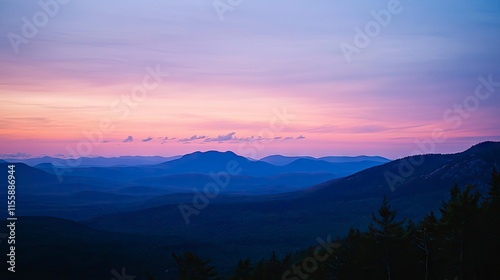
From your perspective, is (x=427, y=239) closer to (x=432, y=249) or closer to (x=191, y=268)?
(x=432, y=249)

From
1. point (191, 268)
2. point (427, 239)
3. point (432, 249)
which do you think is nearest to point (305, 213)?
point (432, 249)

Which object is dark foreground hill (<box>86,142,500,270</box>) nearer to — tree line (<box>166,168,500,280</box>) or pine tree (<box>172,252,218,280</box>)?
pine tree (<box>172,252,218,280</box>)

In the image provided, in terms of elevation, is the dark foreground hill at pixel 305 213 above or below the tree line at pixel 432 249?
above

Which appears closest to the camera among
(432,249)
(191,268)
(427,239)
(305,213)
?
(427,239)

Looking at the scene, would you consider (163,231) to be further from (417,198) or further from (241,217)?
(417,198)

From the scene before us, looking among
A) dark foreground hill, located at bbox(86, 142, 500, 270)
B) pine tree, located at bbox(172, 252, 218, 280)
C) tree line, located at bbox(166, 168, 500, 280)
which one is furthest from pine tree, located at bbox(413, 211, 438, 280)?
dark foreground hill, located at bbox(86, 142, 500, 270)

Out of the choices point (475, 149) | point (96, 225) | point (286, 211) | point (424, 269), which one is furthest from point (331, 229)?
point (475, 149)

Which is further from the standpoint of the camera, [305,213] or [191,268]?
[305,213]

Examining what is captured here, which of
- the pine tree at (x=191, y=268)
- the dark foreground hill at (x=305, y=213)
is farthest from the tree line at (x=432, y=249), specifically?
the dark foreground hill at (x=305, y=213)

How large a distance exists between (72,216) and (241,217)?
6450 centimetres

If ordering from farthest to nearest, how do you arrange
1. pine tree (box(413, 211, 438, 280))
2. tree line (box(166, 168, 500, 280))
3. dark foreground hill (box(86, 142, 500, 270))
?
dark foreground hill (box(86, 142, 500, 270)), pine tree (box(413, 211, 438, 280)), tree line (box(166, 168, 500, 280))

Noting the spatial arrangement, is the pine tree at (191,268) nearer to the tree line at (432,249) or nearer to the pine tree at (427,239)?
the tree line at (432,249)

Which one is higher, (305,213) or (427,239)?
(305,213)

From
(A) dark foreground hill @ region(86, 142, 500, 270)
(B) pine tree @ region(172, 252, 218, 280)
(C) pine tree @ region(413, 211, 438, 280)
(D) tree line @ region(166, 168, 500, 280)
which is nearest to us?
(D) tree line @ region(166, 168, 500, 280)
